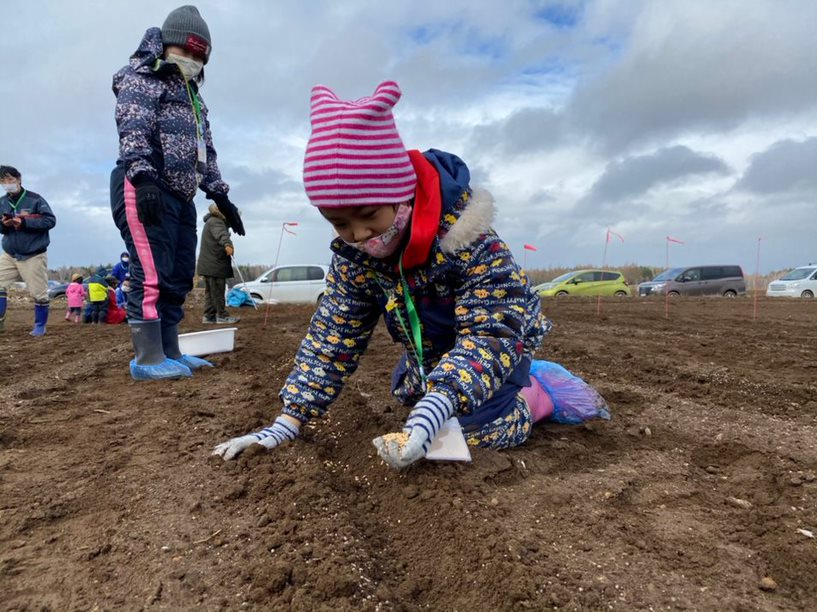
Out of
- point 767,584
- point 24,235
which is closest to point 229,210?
point 767,584

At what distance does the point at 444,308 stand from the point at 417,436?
2.27 feet

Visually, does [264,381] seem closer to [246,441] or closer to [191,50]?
[246,441]

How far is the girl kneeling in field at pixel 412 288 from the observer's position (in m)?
1.76

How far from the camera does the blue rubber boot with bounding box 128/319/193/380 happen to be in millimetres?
3545

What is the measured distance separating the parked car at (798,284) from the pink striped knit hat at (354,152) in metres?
22.9

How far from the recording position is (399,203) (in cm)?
190

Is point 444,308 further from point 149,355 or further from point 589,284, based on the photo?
point 589,284

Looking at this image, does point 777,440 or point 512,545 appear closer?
point 512,545

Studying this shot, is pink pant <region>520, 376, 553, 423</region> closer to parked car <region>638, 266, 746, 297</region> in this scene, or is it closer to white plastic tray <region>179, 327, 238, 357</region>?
white plastic tray <region>179, 327, 238, 357</region>

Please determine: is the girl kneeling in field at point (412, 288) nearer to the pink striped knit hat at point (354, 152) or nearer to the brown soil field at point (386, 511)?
the pink striped knit hat at point (354, 152)

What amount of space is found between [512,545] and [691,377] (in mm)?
2799

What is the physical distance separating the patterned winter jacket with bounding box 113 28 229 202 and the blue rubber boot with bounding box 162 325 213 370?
0.91 m

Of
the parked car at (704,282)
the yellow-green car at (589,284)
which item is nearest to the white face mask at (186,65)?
the yellow-green car at (589,284)

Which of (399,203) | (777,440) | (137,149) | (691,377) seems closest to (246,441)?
(399,203)
